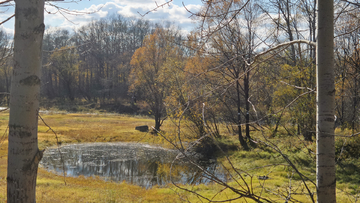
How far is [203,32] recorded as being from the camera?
2.56 meters

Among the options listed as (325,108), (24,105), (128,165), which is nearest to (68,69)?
(128,165)

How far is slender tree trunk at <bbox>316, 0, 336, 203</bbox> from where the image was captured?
60.1 inches

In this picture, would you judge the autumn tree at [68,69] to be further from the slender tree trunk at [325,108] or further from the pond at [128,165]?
the slender tree trunk at [325,108]

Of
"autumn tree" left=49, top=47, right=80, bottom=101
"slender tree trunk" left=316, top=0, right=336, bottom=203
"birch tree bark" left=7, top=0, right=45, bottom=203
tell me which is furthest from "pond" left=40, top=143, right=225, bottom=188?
"autumn tree" left=49, top=47, right=80, bottom=101

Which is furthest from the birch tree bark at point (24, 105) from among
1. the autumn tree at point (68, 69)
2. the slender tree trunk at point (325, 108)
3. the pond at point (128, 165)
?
the autumn tree at point (68, 69)

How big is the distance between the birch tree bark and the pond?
9.14 m

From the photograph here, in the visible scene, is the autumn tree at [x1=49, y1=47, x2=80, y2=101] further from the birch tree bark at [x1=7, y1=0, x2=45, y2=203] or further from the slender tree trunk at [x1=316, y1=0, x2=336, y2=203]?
the slender tree trunk at [x1=316, y1=0, x2=336, y2=203]

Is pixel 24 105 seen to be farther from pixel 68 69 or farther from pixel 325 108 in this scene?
pixel 68 69

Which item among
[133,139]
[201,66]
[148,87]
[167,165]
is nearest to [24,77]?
[167,165]

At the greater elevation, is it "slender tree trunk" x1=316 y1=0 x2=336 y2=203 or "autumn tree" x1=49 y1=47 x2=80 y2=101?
"autumn tree" x1=49 y1=47 x2=80 y2=101

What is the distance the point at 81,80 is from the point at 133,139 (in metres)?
41.6

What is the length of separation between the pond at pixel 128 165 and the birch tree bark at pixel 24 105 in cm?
914

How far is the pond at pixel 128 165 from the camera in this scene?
1264 centimetres

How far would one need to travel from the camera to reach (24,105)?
1.96 meters
